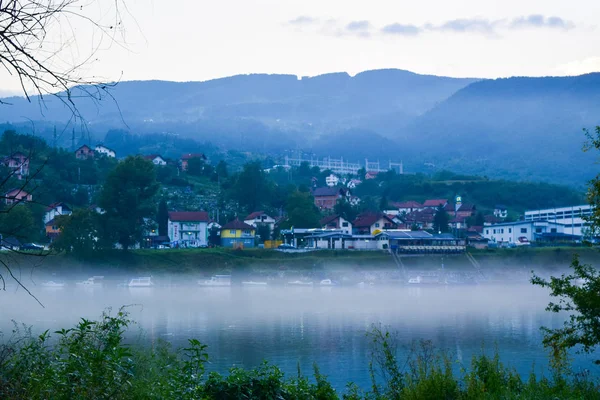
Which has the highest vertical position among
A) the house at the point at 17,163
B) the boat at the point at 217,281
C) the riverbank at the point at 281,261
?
the house at the point at 17,163

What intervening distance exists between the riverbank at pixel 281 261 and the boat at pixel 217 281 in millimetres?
1503

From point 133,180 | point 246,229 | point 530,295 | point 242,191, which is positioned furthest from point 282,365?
point 242,191

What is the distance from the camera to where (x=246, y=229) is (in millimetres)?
74062

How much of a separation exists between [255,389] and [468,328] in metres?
25.3

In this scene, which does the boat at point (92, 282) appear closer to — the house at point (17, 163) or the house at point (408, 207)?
the house at point (17, 163)

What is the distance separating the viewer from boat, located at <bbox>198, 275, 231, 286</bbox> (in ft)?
190

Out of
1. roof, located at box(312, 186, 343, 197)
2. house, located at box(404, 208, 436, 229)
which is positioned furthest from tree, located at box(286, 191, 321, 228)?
roof, located at box(312, 186, 343, 197)

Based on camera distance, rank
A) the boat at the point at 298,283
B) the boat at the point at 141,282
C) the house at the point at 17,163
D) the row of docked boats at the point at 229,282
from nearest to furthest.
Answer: the house at the point at 17,163
the boat at the point at 141,282
the row of docked boats at the point at 229,282
the boat at the point at 298,283

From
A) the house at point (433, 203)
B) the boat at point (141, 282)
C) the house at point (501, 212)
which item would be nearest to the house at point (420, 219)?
the house at point (433, 203)

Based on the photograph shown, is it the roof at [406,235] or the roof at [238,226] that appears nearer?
the roof at [406,235]

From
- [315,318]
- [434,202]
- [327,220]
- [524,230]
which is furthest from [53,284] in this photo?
[434,202]

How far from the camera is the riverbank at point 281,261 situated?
59.1 metres

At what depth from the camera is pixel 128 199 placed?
61.4 metres

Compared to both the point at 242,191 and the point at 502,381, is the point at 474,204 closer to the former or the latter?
the point at 242,191
